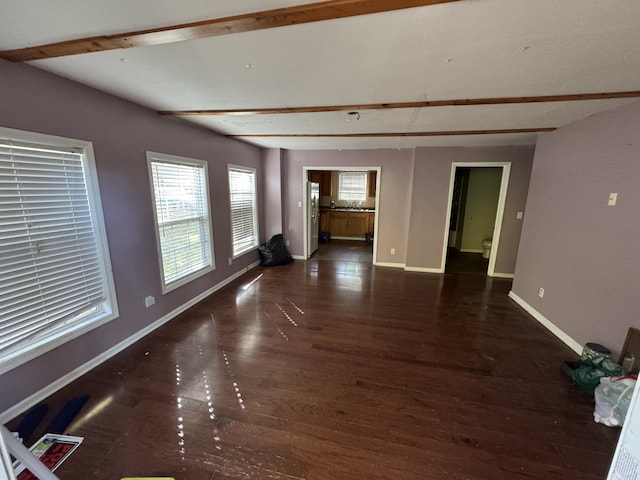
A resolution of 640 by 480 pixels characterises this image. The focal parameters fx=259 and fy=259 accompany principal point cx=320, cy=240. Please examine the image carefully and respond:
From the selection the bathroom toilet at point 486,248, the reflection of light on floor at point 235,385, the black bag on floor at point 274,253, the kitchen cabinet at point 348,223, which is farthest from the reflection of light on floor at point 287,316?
the bathroom toilet at point 486,248

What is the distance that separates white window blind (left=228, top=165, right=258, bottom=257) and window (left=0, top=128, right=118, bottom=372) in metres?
2.24

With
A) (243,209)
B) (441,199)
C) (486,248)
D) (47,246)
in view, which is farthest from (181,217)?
(486,248)

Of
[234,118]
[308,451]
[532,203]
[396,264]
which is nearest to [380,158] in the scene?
[396,264]

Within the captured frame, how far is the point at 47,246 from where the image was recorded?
196cm

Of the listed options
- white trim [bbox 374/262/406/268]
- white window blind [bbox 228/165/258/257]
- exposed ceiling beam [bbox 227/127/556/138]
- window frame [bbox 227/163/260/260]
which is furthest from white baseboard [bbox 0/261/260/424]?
white trim [bbox 374/262/406/268]

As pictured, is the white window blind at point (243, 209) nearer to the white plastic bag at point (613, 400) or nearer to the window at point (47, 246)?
the window at point (47, 246)

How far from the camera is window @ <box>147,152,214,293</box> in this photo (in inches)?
118

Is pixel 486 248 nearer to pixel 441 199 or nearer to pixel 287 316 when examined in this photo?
pixel 441 199

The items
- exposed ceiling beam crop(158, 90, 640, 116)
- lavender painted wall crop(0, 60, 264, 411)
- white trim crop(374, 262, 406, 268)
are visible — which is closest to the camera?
lavender painted wall crop(0, 60, 264, 411)

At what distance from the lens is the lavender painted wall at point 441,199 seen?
451 centimetres

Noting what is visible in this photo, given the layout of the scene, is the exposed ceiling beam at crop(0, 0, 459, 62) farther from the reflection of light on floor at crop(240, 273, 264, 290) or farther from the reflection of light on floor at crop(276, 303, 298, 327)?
the reflection of light on floor at crop(240, 273, 264, 290)

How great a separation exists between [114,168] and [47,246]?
864 mm

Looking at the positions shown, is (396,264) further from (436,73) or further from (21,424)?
(21,424)

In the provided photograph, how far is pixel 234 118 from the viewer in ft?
Result: 9.98
